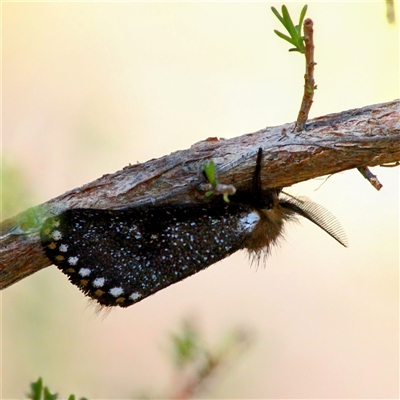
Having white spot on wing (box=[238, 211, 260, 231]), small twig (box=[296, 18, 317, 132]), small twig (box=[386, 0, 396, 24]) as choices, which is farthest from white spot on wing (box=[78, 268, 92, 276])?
small twig (box=[386, 0, 396, 24])

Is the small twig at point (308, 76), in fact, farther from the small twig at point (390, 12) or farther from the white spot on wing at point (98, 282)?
the small twig at point (390, 12)

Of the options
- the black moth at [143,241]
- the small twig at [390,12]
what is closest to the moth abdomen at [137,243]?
the black moth at [143,241]

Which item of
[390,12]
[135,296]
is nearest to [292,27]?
[135,296]

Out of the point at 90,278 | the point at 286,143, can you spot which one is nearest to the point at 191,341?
the point at 90,278

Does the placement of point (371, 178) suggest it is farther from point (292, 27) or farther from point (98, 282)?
point (98, 282)

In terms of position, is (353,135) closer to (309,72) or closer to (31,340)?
(309,72)

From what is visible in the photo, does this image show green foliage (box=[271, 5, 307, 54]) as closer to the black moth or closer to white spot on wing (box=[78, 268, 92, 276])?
the black moth
